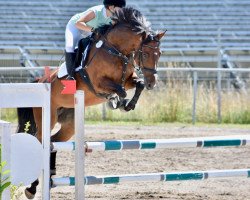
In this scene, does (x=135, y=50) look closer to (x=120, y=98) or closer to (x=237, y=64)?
(x=120, y=98)

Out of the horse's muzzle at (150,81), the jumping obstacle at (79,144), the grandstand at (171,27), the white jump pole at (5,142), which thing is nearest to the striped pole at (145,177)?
the jumping obstacle at (79,144)

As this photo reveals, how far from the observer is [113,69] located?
27.5 ft

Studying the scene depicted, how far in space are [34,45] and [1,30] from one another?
1569 mm

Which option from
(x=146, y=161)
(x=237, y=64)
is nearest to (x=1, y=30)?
(x=237, y=64)

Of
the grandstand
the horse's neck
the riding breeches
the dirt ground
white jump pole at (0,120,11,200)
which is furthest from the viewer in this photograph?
the grandstand

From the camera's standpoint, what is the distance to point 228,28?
75.6ft

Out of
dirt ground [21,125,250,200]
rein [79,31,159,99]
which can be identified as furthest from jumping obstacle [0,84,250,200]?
rein [79,31,159,99]

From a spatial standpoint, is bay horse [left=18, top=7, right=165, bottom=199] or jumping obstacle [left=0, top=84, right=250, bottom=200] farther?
bay horse [left=18, top=7, right=165, bottom=199]

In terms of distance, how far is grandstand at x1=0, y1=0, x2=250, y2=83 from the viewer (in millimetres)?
21625

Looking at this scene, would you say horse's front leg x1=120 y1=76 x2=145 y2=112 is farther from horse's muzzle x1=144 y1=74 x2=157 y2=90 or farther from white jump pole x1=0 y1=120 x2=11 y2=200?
white jump pole x1=0 y1=120 x2=11 y2=200

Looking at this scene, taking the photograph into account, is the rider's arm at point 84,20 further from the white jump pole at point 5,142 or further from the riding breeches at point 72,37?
the white jump pole at point 5,142

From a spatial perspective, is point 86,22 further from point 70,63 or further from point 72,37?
point 70,63

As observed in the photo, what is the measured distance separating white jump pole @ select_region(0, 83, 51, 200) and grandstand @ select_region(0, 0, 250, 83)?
1544cm

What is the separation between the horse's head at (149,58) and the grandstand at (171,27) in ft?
40.9
